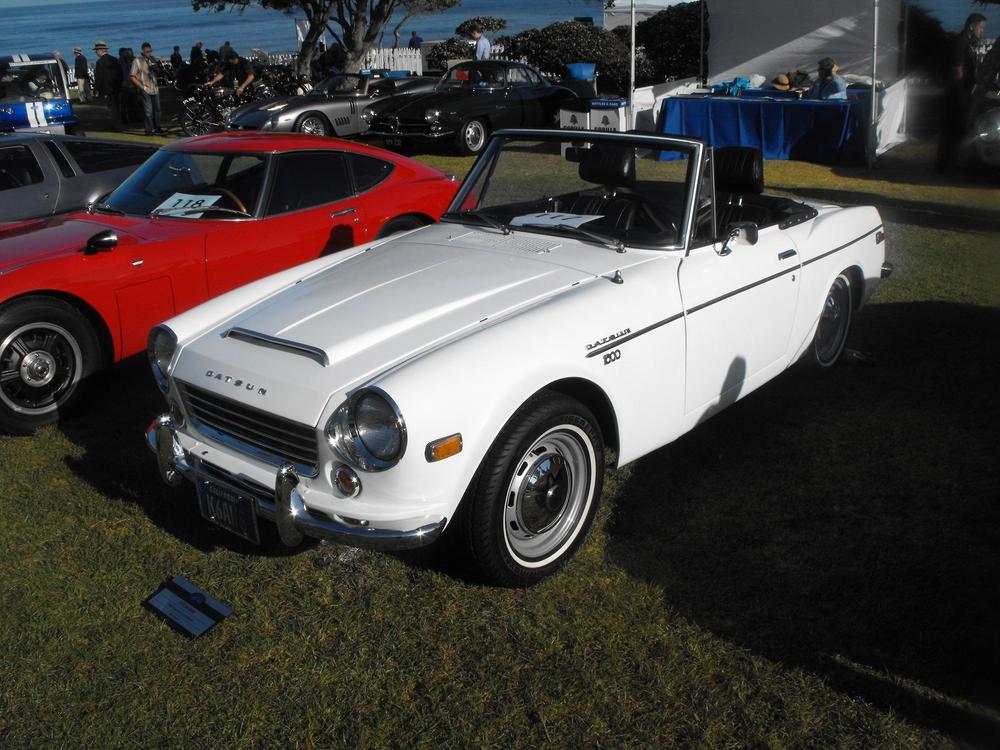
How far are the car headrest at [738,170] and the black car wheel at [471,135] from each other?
956 centimetres

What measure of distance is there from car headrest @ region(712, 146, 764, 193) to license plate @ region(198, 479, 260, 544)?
277 cm

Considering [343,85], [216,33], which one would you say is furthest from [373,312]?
[216,33]

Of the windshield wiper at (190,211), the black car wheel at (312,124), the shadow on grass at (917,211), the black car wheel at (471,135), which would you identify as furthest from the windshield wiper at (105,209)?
the black car wheel at (312,124)

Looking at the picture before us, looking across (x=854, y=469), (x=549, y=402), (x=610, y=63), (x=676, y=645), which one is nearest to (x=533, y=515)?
(x=549, y=402)

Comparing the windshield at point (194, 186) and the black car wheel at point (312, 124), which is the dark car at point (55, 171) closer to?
the windshield at point (194, 186)

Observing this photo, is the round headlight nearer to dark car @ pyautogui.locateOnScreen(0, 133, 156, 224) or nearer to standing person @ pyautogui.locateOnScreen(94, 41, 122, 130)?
dark car @ pyautogui.locateOnScreen(0, 133, 156, 224)

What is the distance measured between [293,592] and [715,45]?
15.0 metres

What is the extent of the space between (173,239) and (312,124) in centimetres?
1008

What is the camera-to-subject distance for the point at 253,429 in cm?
334

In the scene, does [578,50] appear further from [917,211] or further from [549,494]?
[549,494]

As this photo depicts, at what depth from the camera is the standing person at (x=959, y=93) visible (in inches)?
436

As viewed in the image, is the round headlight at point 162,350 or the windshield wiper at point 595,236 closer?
the round headlight at point 162,350

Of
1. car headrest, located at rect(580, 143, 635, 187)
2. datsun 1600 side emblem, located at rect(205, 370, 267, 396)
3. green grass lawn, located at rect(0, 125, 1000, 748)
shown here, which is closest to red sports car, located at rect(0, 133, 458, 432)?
green grass lawn, located at rect(0, 125, 1000, 748)

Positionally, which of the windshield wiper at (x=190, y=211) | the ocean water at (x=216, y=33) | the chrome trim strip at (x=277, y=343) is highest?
the ocean water at (x=216, y=33)
